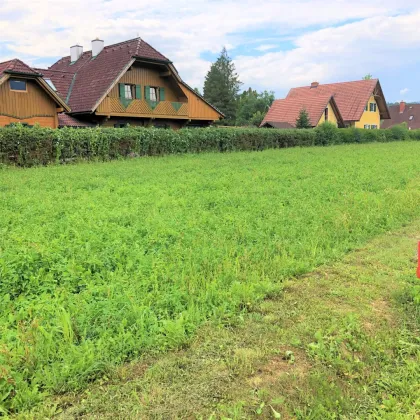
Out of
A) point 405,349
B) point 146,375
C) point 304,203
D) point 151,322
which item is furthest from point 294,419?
point 304,203

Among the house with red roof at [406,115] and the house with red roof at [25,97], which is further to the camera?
the house with red roof at [406,115]

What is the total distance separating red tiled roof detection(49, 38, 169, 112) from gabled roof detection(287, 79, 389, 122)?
2415 cm

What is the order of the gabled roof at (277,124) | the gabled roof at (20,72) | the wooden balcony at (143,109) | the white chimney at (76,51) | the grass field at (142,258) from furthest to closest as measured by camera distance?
the gabled roof at (277,124) → the white chimney at (76,51) → the wooden balcony at (143,109) → the gabled roof at (20,72) → the grass field at (142,258)

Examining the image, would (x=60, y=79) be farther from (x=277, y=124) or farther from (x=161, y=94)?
(x=277, y=124)

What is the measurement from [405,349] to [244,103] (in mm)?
72145

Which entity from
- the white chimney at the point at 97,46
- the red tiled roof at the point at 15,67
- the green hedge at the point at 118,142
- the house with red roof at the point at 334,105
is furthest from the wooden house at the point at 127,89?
the house with red roof at the point at 334,105

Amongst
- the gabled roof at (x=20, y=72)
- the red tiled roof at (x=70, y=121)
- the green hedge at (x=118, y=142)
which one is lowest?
the green hedge at (x=118, y=142)

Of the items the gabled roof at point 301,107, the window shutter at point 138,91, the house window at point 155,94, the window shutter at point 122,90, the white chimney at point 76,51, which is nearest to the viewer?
the window shutter at point 122,90

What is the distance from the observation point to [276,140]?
28125mm

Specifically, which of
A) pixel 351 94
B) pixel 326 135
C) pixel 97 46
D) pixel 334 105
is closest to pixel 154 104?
pixel 97 46

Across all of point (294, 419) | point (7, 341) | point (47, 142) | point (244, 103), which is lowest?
point (294, 419)

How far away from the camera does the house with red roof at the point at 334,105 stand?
1656 inches

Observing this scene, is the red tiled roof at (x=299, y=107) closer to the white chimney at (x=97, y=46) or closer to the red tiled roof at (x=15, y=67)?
the white chimney at (x=97, y=46)

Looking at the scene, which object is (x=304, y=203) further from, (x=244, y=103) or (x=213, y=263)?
(x=244, y=103)
